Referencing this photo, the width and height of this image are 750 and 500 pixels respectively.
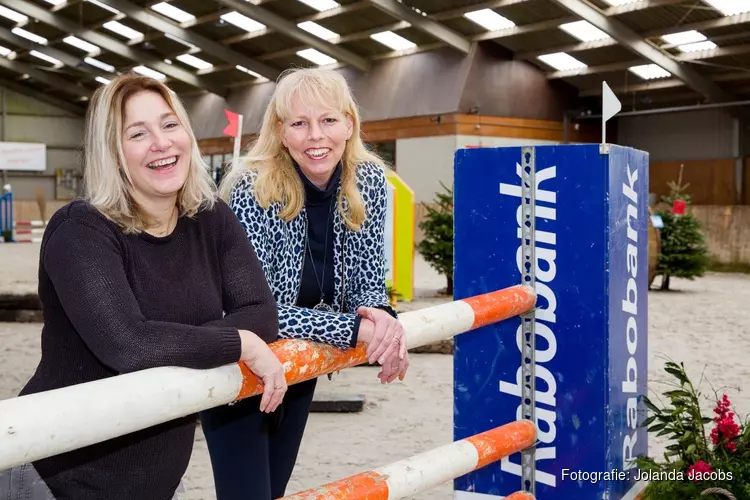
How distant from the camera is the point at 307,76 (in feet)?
5.41

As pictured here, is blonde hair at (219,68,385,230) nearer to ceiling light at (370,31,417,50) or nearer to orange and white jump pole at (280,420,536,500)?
orange and white jump pole at (280,420,536,500)

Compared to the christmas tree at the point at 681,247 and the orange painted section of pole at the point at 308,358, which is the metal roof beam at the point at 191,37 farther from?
the orange painted section of pole at the point at 308,358

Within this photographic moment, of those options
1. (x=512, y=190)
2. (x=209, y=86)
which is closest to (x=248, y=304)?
(x=512, y=190)

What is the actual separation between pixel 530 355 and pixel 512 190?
0.34 metres

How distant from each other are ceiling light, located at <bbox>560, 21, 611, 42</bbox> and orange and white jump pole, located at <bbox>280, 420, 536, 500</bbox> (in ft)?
40.8

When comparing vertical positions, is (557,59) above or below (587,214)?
above

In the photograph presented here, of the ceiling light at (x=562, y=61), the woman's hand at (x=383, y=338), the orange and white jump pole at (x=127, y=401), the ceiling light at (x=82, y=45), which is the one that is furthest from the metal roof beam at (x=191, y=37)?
the orange and white jump pole at (x=127, y=401)

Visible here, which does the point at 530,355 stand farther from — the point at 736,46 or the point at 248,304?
the point at 736,46

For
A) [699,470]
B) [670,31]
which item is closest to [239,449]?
[699,470]

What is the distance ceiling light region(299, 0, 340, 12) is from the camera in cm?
1443

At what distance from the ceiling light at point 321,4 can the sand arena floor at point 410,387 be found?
7781 mm

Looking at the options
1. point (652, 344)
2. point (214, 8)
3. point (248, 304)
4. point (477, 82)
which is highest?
point (214, 8)

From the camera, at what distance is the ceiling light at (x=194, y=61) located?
19188mm

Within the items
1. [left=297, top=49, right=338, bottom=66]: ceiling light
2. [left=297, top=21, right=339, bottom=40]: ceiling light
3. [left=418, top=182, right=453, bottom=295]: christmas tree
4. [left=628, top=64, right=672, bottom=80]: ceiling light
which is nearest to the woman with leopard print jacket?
[left=418, top=182, right=453, bottom=295]: christmas tree
